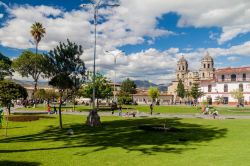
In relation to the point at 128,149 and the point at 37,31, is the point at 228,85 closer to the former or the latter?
the point at 37,31

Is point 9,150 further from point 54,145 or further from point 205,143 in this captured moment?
point 205,143

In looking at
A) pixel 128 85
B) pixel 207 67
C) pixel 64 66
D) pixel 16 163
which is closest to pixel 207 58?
pixel 207 67

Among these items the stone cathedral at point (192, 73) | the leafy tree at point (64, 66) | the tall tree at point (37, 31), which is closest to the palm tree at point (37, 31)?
the tall tree at point (37, 31)

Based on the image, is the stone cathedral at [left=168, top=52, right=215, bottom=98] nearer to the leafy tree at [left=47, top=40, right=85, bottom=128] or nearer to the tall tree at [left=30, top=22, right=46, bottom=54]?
the tall tree at [left=30, top=22, right=46, bottom=54]

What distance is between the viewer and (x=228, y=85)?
93875mm

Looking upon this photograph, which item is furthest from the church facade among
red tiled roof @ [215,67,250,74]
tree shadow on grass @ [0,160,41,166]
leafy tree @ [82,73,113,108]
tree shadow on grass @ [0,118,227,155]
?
tree shadow on grass @ [0,160,41,166]

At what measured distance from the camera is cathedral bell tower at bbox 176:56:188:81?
541 feet

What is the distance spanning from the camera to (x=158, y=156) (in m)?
15.3

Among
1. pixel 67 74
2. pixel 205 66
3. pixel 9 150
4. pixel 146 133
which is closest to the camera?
pixel 9 150

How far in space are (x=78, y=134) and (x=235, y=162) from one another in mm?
12824

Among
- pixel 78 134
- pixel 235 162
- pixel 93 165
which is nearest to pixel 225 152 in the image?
pixel 235 162

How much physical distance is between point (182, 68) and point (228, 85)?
2844 inches

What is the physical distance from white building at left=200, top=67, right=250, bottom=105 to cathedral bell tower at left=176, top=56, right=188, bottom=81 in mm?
65055

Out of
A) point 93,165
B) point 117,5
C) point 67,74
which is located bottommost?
point 93,165
